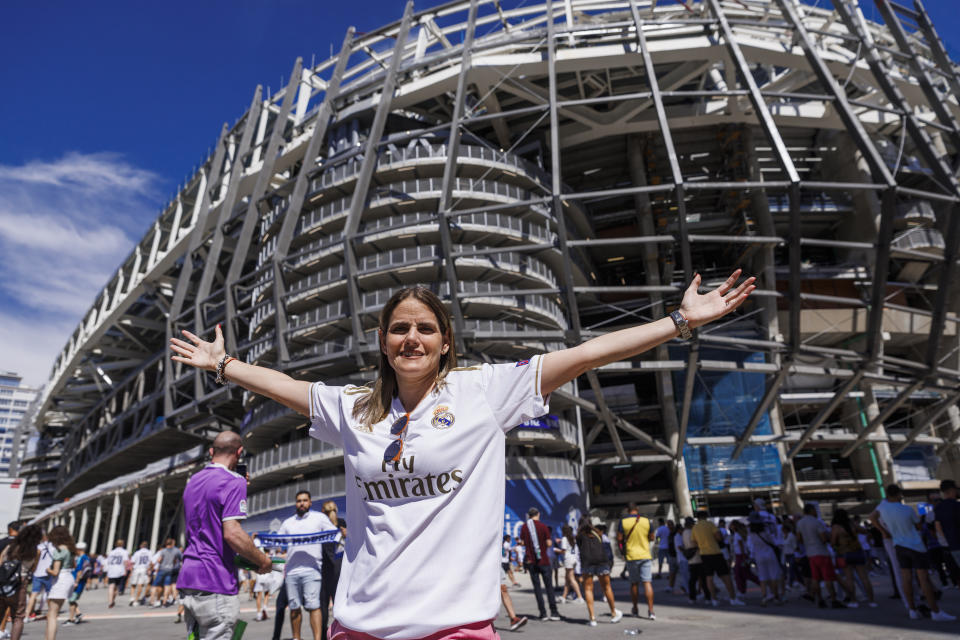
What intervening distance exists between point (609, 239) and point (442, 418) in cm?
2079

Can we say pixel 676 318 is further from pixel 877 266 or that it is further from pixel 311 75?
pixel 311 75

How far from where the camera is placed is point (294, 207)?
2580cm

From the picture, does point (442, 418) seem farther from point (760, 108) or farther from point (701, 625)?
point (760, 108)

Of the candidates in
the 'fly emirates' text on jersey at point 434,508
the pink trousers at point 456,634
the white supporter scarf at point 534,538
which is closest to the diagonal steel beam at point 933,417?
the white supporter scarf at point 534,538

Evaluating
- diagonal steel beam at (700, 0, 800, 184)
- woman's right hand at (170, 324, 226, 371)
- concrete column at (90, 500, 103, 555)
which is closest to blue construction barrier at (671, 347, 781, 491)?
diagonal steel beam at (700, 0, 800, 184)

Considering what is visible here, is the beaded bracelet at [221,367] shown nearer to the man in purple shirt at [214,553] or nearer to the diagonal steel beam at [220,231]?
the man in purple shirt at [214,553]

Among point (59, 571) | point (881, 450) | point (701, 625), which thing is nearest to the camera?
point (59, 571)

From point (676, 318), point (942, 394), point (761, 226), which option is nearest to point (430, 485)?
point (676, 318)

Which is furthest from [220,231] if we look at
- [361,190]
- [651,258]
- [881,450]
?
[881,450]

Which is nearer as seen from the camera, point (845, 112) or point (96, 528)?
point (845, 112)

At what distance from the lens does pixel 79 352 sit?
46469 millimetres

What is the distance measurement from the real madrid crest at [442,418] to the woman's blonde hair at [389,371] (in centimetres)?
9

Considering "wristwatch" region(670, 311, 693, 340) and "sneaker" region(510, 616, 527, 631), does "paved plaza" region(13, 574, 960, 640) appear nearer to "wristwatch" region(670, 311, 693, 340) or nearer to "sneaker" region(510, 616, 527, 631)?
"sneaker" region(510, 616, 527, 631)

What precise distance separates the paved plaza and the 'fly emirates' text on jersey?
676 cm
